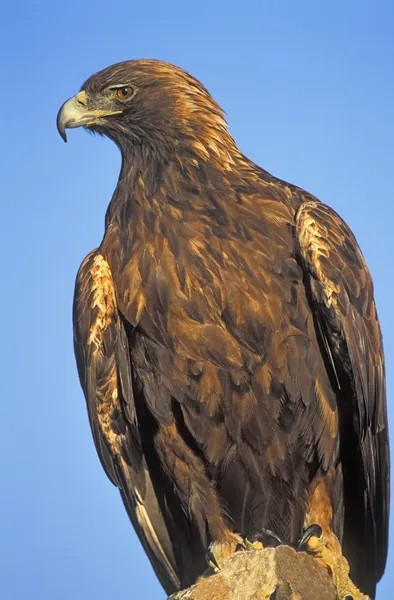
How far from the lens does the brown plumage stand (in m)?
6.02

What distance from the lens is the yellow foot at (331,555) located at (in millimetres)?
5555

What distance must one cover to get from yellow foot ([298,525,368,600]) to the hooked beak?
2.91 metres

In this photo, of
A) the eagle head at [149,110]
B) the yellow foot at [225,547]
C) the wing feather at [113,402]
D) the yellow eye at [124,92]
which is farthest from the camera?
the yellow eye at [124,92]

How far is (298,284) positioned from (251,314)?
358 millimetres

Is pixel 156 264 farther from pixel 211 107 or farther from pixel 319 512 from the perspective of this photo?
pixel 319 512

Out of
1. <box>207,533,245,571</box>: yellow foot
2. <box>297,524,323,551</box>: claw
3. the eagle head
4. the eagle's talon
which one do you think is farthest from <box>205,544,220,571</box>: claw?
the eagle head

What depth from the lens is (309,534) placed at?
5980mm

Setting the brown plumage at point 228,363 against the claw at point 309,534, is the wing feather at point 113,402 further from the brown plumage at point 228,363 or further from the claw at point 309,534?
the claw at point 309,534

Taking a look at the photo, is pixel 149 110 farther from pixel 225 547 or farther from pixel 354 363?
pixel 225 547

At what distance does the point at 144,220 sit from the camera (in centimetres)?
630

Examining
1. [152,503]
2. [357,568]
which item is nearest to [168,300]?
[152,503]

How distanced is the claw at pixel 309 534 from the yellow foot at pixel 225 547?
357 millimetres

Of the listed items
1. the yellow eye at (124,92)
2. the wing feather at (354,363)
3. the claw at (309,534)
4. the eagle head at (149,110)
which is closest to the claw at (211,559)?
the claw at (309,534)

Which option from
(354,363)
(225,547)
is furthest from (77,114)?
(225,547)
